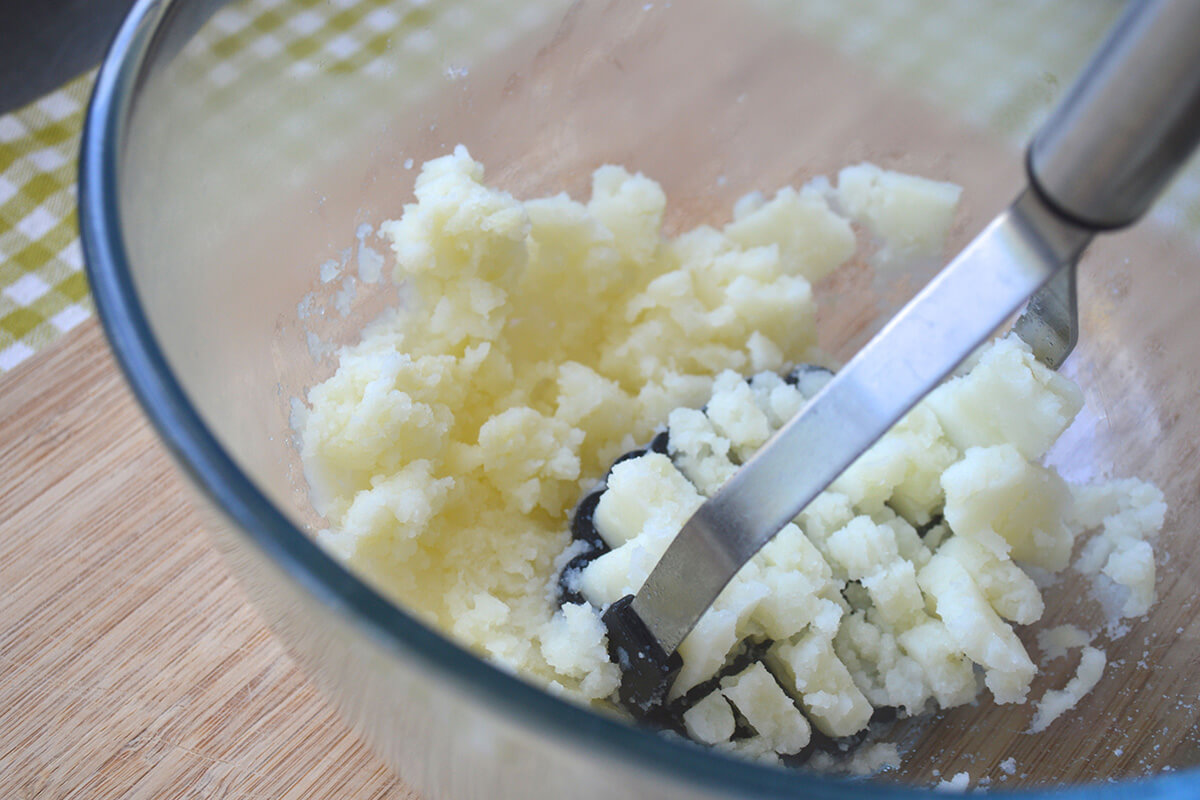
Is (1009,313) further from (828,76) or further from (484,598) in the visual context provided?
(828,76)

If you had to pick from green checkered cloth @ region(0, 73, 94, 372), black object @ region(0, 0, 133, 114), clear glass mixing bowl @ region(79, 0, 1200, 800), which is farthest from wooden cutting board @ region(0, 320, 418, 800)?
black object @ region(0, 0, 133, 114)

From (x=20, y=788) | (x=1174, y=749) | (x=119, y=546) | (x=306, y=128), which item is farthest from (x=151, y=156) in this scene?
(x=1174, y=749)

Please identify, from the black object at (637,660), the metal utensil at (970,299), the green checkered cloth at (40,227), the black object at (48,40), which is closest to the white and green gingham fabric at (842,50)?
the green checkered cloth at (40,227)

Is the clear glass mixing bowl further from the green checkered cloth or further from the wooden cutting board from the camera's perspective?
the green checkered cloth

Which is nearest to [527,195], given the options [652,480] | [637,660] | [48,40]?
[652,480]

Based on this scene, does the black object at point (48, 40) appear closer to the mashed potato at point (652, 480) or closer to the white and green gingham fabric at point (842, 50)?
the white and green gingham fabric at point (842, 50)
